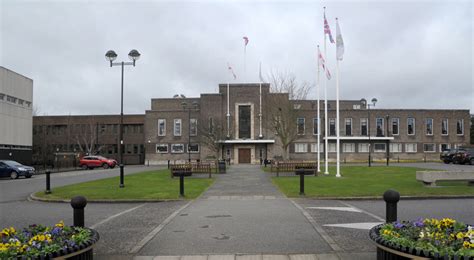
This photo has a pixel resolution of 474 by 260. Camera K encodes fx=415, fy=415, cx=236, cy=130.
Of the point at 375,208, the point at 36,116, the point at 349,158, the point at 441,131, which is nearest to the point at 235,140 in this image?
the point at 349,158

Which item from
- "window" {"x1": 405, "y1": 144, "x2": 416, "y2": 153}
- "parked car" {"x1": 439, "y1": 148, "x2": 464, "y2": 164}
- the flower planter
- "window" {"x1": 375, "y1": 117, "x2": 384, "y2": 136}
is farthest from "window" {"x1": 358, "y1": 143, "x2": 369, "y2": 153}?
the flower planter

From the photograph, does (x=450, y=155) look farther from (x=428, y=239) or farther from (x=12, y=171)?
(x=428, y=239)

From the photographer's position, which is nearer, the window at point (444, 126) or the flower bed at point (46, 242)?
the flower bed at point (46, 242)

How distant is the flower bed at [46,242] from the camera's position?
15.6 feet

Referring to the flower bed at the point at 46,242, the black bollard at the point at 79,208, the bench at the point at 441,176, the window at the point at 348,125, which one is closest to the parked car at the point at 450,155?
the window at the point at 348,125

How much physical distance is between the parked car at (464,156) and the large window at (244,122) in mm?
28584

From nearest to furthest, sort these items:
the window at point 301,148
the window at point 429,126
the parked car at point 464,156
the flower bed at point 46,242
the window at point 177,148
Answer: the flower bed at point 46,242
the parked car at point 464,156
the window at point 301,148
the window at point 177,148
the window at point 429,126

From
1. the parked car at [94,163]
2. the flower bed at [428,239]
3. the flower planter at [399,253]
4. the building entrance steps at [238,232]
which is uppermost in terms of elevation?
the flower bed at [428,239]

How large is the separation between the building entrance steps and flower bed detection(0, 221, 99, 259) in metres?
1.55

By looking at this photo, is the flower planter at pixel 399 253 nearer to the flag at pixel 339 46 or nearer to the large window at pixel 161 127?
the flag at pixel 339 46

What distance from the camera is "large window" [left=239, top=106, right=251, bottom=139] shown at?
207 ft

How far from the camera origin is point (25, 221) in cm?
1112

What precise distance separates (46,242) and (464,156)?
46.7 m

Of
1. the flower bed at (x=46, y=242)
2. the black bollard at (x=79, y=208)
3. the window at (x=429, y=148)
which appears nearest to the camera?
the flower bed at (x=46, y=242)
